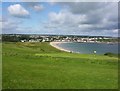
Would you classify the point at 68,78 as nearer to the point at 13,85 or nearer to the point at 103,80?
the point at 103,80

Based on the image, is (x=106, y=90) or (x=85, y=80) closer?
(x=106, y=90)

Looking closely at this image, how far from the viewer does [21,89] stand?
1580cm

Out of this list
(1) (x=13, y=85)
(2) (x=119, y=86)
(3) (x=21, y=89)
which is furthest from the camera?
(2) (x=119, y=86)

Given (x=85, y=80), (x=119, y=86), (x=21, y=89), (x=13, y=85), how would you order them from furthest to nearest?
1. (x=85, y=80)
2. (x=119, y=86)
3. (x=13, y=85)
4. (x=21, y=89)

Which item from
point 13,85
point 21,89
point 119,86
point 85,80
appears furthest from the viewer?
point 85,80

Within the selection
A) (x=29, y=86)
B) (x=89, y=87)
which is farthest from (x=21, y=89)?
(x=89, y=87)

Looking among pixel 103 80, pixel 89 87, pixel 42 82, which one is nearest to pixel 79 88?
pixel 89 87

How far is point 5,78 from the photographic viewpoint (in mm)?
19094

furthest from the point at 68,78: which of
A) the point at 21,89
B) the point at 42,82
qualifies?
the point at 21,89

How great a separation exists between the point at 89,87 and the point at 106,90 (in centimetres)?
98

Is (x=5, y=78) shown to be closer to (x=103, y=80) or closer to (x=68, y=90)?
(x=68, y=90)

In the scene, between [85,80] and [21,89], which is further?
[85,80]

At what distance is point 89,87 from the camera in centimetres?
1753

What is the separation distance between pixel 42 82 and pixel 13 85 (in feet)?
7.38
